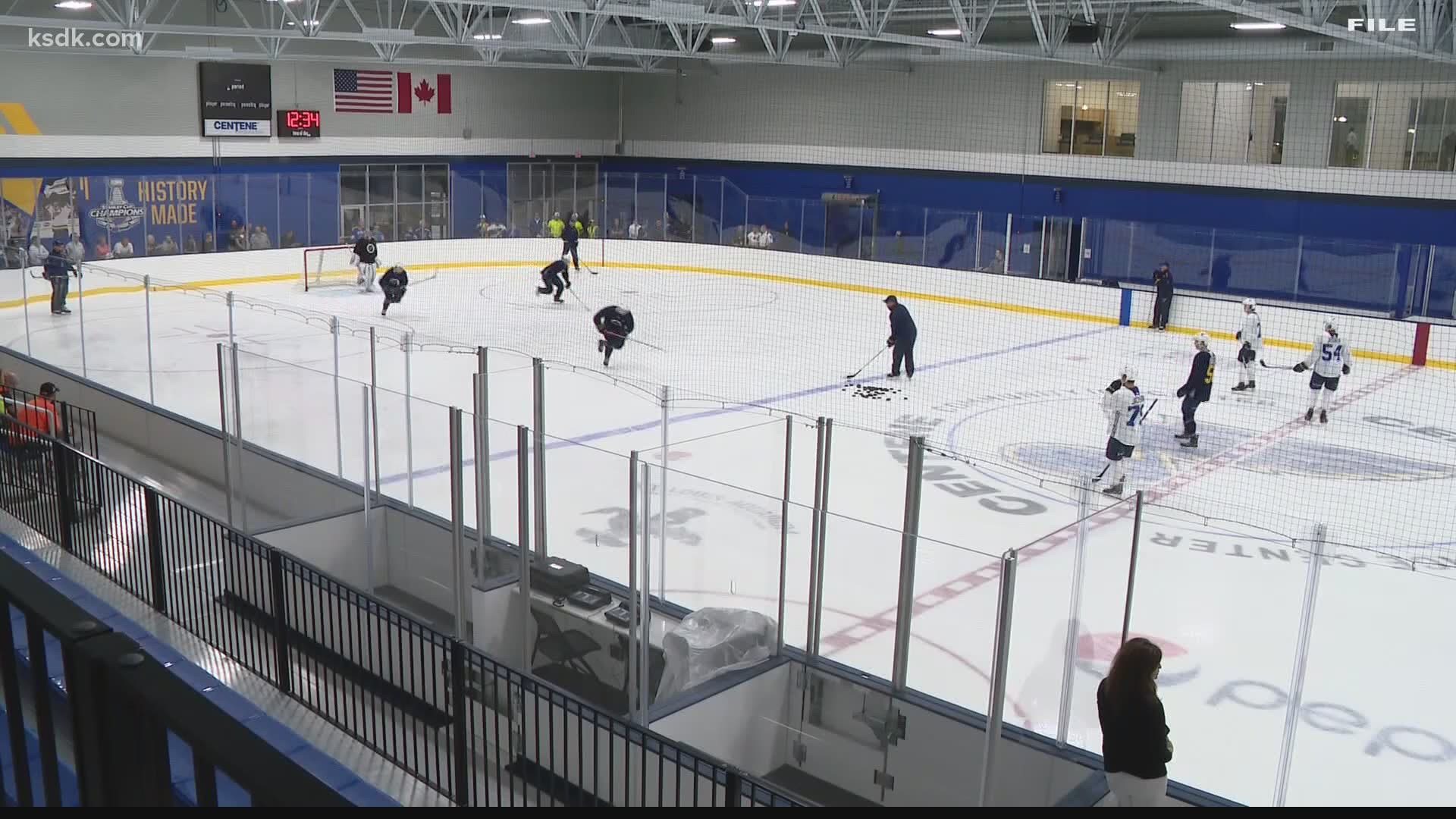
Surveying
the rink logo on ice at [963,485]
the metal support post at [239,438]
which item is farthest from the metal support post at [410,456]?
the rink logo on ice at [963,485]

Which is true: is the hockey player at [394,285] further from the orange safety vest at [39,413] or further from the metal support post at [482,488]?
the metal support post at [482,488]

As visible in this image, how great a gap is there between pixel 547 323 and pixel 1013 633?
56.0 ft

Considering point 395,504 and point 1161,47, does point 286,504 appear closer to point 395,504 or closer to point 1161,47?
point 395,504

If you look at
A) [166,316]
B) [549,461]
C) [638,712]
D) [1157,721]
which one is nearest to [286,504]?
[549,461]

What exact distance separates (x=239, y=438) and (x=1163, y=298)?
55.6 feet

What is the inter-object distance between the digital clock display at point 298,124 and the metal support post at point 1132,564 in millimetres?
26190

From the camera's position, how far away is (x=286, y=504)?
875cm

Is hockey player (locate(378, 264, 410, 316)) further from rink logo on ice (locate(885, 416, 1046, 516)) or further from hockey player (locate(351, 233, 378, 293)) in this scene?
rink logo on ice (locate(885, 416, 1046, 516))

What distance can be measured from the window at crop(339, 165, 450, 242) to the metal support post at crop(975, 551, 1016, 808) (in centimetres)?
2632

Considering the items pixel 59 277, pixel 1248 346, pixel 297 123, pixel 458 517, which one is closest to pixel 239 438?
pixel 458 517

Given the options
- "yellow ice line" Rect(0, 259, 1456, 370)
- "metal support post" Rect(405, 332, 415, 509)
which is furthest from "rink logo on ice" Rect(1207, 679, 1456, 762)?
"yellow ice line" Rect(0, 259, 1456, 370)

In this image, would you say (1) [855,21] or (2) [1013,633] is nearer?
(2) [1013,633]

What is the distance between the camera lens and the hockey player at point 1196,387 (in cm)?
1347

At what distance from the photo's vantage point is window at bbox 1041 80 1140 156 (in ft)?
85.6
